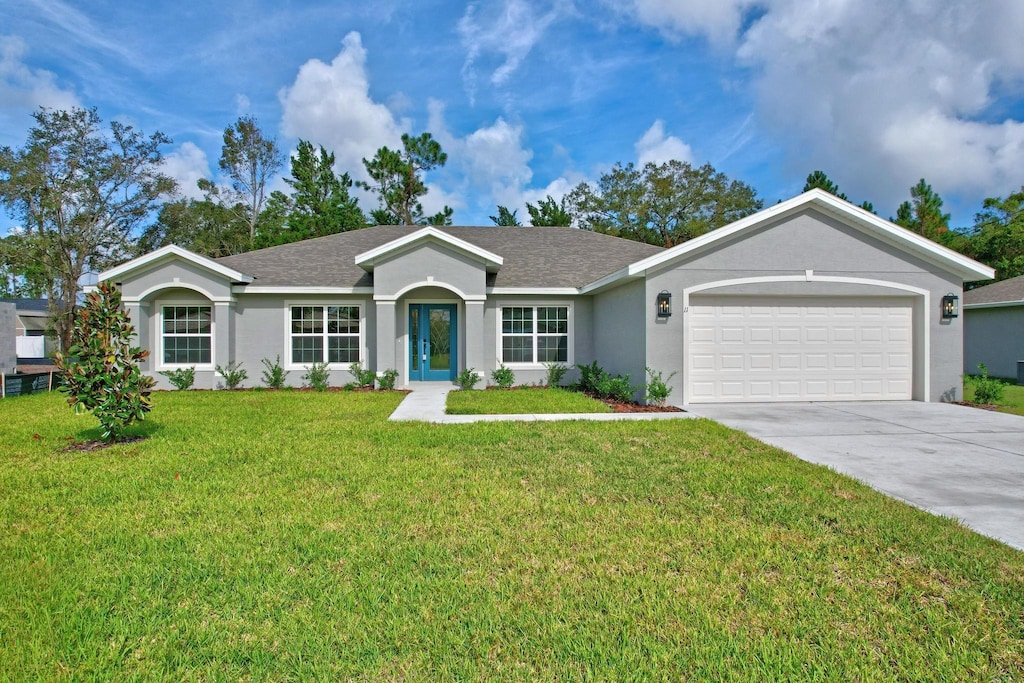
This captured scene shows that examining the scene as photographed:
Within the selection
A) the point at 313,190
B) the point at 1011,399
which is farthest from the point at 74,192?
the point at 1011,399

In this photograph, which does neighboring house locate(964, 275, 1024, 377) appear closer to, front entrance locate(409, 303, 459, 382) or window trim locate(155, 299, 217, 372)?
front entrance locate(409, 303, 459, 382)

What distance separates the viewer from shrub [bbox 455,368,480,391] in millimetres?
13867

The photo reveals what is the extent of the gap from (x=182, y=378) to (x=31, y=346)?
35.2 meters

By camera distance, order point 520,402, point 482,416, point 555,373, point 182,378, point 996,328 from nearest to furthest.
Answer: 1. point 482,416
2. point 520,402
3. point 182,378
4. point 555,373
5. point 996,328

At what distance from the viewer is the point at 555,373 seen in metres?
14.8

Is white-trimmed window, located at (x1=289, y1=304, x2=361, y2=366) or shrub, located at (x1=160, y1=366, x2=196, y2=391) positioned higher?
white-trimmed window, located at (x1=289, y1=304, x2=361, y2=366)

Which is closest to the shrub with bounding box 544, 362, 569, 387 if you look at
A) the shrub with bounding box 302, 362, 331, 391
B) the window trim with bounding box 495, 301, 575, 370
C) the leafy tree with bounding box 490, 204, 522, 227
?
the window trim with bounding box 495, 301, 575, 370

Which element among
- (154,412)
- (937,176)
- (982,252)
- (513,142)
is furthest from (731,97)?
(937,176)

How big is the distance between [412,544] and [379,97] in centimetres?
2327

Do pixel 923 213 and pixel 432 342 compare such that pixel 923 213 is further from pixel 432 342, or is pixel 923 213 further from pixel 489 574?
pixel 489 574

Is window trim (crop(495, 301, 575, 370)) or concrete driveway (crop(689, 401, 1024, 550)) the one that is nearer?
concrete driveway (crop(689, 401, 1024, 550))

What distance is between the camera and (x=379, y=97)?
22.9 metres

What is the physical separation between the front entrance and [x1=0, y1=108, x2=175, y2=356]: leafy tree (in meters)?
24.8

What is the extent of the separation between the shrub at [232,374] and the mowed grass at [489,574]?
798 centimetres
